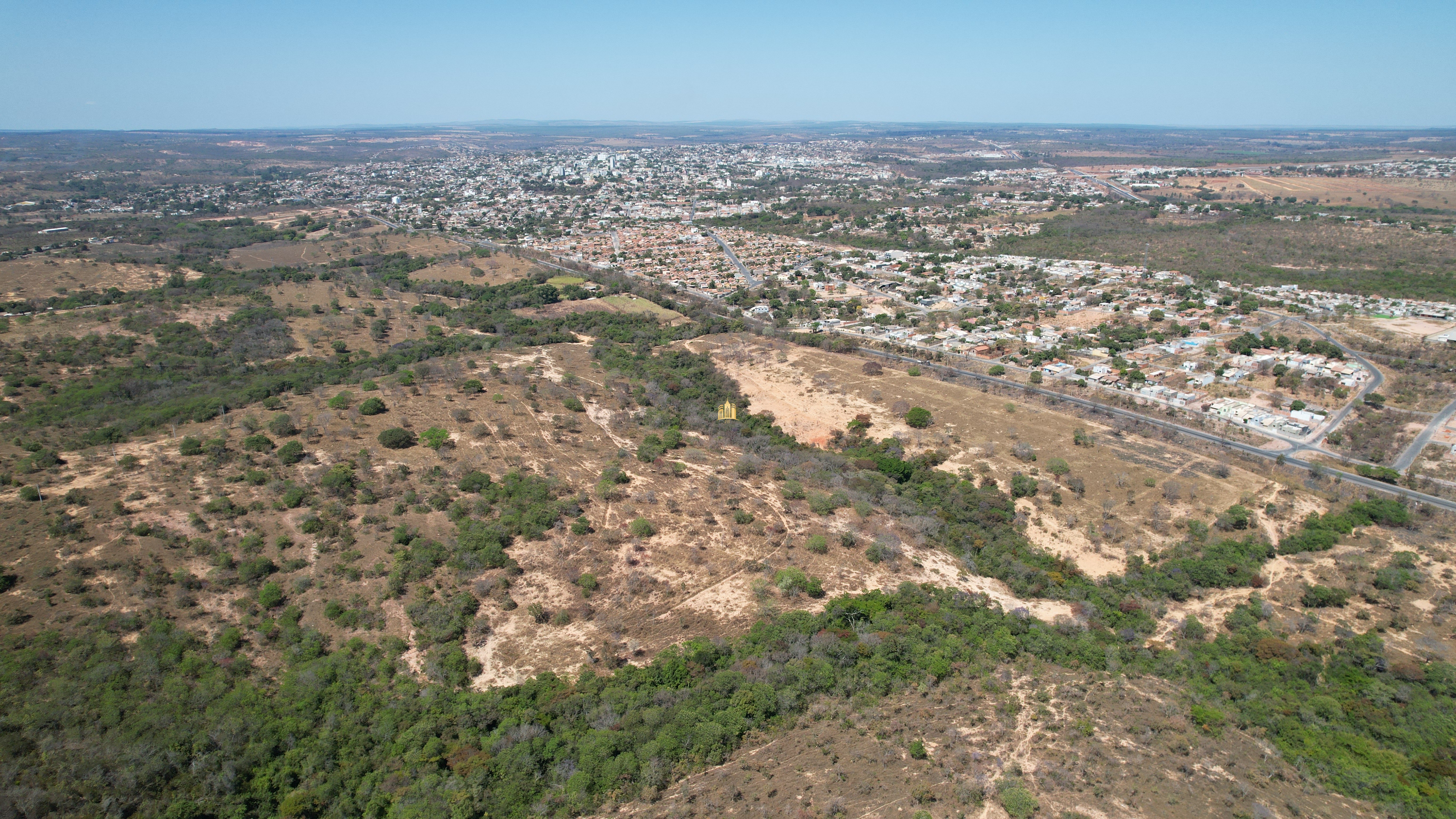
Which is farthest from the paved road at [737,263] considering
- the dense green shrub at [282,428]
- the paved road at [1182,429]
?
the dense green shrub at [282,428]

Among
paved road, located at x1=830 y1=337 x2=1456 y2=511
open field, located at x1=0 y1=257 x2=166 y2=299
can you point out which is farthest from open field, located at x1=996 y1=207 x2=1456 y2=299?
open field, located at x1=0 y1=257 x2=166 y2=299

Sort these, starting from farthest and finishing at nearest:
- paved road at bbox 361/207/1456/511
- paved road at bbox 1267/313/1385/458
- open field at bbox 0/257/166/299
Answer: open field at bbox 0/257/166/299 < paved road at bbox 1267/313/1385/458 < paved road at bbox 361/207/1456/511

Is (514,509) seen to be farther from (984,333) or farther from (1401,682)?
(984,333)

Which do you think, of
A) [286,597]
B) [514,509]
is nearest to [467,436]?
[514,509]

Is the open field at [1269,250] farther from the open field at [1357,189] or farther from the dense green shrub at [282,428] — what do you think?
the dense green shrub at [282,428]

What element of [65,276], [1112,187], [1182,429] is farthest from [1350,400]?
[1112,187]

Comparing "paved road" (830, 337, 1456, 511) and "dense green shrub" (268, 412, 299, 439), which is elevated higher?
"dense green shrub" (268, 412, 299, 439)

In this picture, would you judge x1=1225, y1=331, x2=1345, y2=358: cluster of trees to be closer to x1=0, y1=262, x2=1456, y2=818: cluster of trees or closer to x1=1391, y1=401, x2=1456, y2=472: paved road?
x1=1391, y1=401, x2=1456, y2=472: paved road

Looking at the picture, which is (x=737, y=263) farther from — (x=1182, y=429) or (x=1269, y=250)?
(x=1269, y=250)
